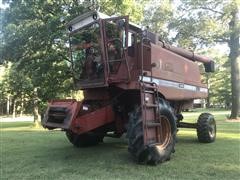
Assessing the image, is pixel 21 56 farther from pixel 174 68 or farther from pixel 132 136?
pixel 132 136

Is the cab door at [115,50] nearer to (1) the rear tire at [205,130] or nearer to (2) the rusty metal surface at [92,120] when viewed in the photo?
(2) the rusty metal surface at [92,120]

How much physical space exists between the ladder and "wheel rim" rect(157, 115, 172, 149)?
68mm

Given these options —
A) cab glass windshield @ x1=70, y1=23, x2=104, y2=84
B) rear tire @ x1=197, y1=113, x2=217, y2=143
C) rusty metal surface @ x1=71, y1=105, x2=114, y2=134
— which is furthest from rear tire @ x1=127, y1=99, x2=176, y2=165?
rear tire @ x1=197, y1=113, x2=217, y2=143

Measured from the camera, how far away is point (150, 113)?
802 centimetres

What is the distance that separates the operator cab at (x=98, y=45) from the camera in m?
8.39

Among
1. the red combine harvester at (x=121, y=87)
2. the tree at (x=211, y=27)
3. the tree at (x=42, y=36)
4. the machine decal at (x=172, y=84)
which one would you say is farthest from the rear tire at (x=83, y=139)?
the tree at (x=211, y=27)

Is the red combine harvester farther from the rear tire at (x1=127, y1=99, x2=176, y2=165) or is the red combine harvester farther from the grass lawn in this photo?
the grass lawn

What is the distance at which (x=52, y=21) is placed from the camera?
1823cm

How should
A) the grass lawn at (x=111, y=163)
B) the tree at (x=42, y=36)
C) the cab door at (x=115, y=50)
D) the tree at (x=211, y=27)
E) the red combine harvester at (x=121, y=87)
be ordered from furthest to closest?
1. the tree at (x=211, y=27)
2. the tree at (x=42, y=36)
3. the cab door at (x=115, y=50)
4. the red combine harvester at (x=121, y=87)
5. the grass lawn at (x=111, y=163)

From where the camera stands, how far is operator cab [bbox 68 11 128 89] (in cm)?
839

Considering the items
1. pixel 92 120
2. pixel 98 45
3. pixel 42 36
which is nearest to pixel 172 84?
pixel 98 45

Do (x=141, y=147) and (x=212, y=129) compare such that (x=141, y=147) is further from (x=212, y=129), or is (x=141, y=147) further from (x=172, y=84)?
(x=212, y=129)

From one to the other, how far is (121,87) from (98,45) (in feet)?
3.66

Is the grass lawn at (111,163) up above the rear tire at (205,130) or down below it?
below
